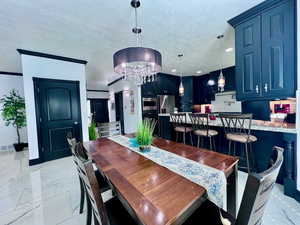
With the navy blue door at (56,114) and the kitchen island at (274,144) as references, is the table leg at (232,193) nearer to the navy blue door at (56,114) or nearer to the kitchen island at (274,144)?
the kitchen island at (274,144)

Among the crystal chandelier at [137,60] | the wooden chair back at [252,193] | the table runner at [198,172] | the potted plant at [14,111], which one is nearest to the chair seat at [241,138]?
the table runner at [198,172]

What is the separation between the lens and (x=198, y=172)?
113 centimetres

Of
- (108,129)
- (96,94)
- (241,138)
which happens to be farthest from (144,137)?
(96,94)

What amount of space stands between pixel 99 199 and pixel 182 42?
11.1 ft

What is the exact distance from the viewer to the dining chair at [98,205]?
0.84m

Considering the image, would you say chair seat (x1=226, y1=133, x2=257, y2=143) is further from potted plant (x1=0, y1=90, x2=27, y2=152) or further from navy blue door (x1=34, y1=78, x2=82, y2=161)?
potted plant (x1=0, y1=90, x2=27, y2=152)

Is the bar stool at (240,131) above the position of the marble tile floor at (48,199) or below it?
above

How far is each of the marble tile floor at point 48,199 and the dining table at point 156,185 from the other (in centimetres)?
81

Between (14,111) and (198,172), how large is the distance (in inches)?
230

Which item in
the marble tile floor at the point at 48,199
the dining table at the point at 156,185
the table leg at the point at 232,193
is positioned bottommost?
the marble tile floor at the point at 48,199

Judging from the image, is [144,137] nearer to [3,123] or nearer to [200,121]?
[200,121]

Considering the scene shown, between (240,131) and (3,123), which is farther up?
(3,123)

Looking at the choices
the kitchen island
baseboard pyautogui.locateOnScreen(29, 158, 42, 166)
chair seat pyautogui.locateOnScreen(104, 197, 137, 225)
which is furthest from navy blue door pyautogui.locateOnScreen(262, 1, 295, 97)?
baseboard pyautogui.locateOnScreen(29, 158, 42, 166)

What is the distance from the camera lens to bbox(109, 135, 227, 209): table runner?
3.00 feet
